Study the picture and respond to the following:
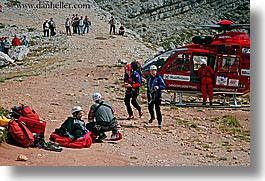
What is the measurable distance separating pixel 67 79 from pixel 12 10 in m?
9.50

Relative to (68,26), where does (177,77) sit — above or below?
below

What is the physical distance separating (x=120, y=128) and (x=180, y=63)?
3329 millimetres

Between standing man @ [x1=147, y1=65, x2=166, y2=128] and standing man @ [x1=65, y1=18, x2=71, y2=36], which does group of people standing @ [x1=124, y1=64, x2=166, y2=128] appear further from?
standing man @ [x1=65, y1=18, x2=71, y2=36]

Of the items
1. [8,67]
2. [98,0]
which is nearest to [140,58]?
[8,67]

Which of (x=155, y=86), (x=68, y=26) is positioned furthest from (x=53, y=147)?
(x=68, y=26)

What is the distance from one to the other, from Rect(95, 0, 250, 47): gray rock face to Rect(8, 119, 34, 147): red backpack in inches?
663

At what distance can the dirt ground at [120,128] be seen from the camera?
6.93 m

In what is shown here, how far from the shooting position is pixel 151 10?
30.5 metres

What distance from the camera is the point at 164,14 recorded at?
96.7 feet

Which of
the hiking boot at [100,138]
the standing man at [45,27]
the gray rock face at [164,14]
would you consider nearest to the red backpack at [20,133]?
the hiking boot at [100,138]

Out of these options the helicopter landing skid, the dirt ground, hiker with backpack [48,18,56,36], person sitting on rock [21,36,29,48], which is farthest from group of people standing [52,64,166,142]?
hiker with backpack [48,18,56,36]

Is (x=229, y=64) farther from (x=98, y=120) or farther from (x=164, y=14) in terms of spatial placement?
(x=164, y=14)

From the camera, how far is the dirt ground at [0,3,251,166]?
6926 millimetres

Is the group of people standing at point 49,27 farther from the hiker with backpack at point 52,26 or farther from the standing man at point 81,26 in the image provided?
the standing man at point 81,26
